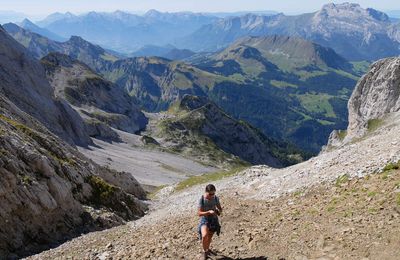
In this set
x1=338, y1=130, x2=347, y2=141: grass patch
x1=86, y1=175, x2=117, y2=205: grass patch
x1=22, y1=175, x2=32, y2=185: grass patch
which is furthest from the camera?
x1=338, y1=130, x2=347, y2=141: grass patch

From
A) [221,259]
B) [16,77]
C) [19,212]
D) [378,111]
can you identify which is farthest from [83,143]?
[221,259]

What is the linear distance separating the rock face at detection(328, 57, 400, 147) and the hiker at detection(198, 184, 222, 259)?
134995 mm

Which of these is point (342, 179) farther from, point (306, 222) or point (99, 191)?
point (99, 191)

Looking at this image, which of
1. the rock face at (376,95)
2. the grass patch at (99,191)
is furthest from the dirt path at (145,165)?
the grass patch at (99,191)

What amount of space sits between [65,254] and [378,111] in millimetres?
150805

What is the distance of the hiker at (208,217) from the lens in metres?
22.2

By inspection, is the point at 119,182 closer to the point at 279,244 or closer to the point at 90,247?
the point at 90,247

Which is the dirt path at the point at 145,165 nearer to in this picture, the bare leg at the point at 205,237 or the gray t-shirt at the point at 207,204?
the gray t-shirt at the point at 207,204

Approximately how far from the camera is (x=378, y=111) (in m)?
159

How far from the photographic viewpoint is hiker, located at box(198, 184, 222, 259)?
22.2 metres

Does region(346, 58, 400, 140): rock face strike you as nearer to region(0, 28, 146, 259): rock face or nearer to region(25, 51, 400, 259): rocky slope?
region(0, 28, 146, 259): rock face

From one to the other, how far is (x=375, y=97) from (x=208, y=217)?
506 ft

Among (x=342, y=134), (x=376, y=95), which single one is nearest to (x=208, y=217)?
(x=376, y=95)

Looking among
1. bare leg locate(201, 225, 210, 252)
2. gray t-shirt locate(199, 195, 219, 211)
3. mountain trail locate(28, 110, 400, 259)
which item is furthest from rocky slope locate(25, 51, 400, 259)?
gray t-shirt locate(199, 195, 219, 211)
